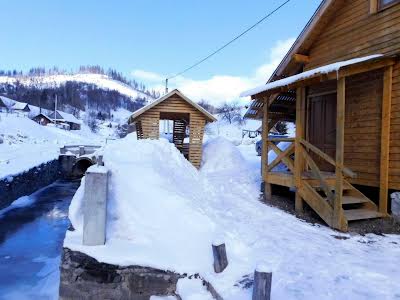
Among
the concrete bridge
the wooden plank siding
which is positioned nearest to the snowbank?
the wooden plank siding

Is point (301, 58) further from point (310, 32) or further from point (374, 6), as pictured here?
point (374, 6)

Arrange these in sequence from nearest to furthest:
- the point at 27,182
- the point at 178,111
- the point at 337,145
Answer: the point at 337,145 < the point at 178,111 < the point at 27,182

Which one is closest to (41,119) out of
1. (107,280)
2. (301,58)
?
(301,58)

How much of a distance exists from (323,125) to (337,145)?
3350 mm

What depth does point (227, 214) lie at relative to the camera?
729 cm

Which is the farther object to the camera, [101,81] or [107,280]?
[101,81]

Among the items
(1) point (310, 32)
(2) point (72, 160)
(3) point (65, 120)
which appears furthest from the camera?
(3) point (65, 120)

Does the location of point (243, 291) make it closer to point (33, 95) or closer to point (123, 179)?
point (123, 179)

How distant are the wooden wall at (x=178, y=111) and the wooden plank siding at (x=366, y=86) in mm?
6938

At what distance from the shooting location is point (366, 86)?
7906 millimetres

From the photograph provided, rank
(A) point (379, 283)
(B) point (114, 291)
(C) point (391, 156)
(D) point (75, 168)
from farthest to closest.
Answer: (D) point (75, 168) < (C) point (391, 156) < (B) point (114, 291) < (A) point (379, 283)

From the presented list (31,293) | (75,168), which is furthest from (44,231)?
(75,168)

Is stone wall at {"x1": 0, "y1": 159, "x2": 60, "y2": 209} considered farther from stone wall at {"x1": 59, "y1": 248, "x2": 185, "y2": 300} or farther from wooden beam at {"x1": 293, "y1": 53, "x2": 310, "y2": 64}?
wooden beam at {"x1": 293, "y1": 53, "x2": 310, "y2": 64}

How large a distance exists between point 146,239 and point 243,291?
5.77 feet
